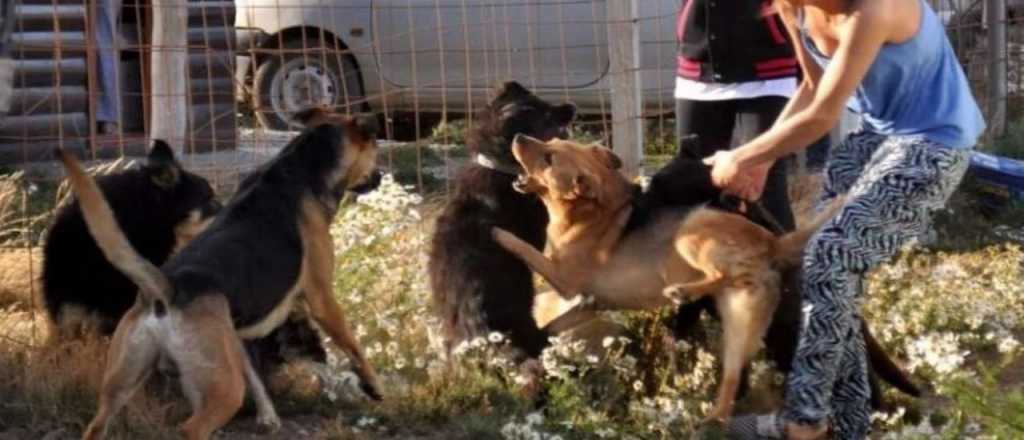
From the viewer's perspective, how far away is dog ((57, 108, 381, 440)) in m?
4.97

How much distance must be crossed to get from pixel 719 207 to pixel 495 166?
0.87 metres

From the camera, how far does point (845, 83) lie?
191 inches

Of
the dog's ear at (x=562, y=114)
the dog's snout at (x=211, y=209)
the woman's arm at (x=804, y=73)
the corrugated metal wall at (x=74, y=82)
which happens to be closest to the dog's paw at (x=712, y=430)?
the woman's arm at (x=804, y=73)

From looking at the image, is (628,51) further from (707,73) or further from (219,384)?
(219,384)

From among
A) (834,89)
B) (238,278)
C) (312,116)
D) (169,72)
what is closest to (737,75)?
(834,89)

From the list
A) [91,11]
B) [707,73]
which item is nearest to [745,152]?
[707,73]

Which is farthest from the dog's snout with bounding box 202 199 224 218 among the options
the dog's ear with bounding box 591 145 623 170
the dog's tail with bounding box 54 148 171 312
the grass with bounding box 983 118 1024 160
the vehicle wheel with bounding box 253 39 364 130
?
the grass with bounding box 983 118 1024 160

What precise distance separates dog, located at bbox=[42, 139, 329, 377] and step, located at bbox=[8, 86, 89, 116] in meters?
4.63

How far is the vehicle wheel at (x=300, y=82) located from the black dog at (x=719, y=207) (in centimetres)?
514

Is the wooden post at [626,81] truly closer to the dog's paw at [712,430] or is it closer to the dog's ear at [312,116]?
the dog's ear at [312,116]

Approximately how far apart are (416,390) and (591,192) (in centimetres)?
93

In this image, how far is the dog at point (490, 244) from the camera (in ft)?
20.1

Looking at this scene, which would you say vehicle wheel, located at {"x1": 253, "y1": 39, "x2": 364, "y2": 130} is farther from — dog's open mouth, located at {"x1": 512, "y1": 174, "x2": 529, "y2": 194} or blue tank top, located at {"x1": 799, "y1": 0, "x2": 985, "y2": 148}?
blue tank top, located at {"x1": 799, "y1": 0, "x2": 985, "y2": 148}

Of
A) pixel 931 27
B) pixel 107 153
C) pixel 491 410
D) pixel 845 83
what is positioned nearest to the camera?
pixel 845 83
